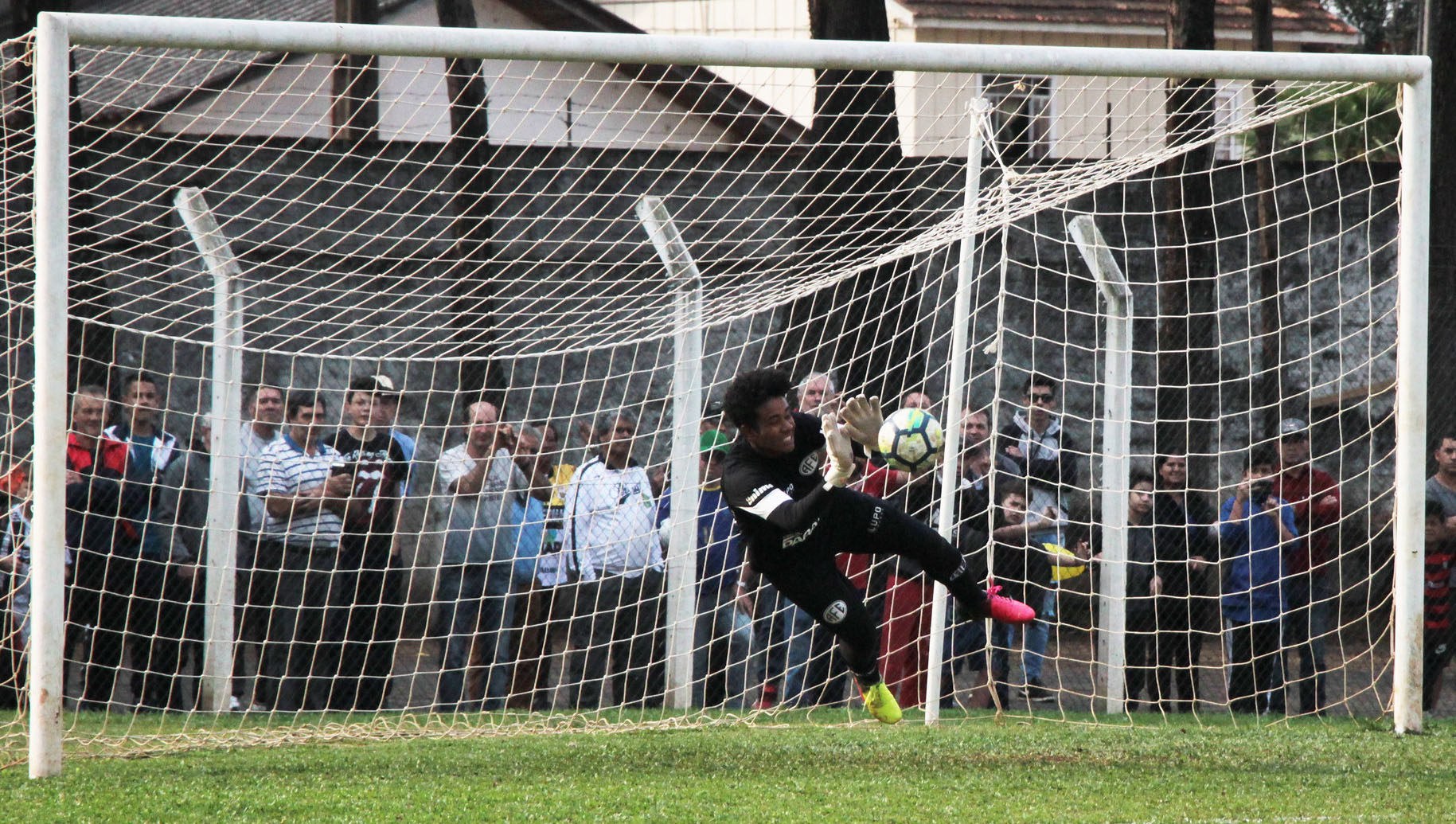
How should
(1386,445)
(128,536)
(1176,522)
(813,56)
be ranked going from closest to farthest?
(813,56) < (128,536) < (1176,522) < (1386,445)

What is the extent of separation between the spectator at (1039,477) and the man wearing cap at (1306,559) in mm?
1397

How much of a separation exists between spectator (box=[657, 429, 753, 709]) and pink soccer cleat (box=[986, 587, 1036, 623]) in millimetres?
2773

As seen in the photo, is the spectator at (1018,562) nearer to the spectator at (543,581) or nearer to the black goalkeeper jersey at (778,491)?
the black goalkeeper jersey at (778,491)

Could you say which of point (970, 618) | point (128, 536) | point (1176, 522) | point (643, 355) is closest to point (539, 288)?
point (643, 355)

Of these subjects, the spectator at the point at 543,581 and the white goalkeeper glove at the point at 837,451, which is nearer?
the white goalkeeper glove at the point at 837,451

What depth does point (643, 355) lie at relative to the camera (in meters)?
12.0

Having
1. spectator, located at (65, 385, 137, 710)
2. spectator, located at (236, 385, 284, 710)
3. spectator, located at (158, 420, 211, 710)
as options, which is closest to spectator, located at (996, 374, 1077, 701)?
spectator, located at (236, 385, 284, 710)

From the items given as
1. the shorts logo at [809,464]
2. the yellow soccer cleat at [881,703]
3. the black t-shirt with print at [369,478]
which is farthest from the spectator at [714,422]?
the yellow soccer cleat at [881,703]

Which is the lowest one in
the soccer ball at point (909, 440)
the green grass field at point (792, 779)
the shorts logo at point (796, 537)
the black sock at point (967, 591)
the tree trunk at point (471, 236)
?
the green grass field at point (792, 779)

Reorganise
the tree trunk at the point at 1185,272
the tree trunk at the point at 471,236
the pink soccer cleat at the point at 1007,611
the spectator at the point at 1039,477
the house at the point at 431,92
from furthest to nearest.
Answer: the house at the point at 431,92, the tree trunk at the point at 1185,272, the tree trunk at the point at 471,236, the spectator at the point at 1039,477, the pink soccer cleat at the point at 1007,611

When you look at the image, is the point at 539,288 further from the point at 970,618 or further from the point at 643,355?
the point at 970,618

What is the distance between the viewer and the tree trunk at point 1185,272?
1100cm

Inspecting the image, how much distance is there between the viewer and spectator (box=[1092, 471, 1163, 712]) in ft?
30.7

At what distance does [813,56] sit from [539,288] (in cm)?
538
